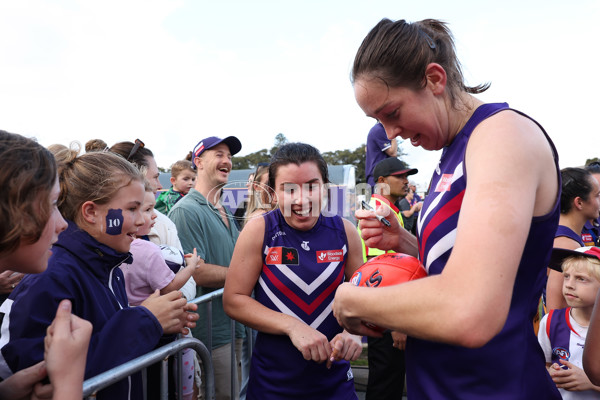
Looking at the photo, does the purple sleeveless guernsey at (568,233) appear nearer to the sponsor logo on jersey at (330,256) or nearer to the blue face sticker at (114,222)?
the sponsor logo on jersey at (330,256)

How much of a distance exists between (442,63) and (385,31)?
0.23 metres

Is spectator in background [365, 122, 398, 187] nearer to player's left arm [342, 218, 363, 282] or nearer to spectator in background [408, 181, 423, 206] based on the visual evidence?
player's left arm [342, 218, 363, 282]

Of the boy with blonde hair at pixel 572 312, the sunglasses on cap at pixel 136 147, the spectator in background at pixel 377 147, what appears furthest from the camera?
the spectator in background at pixel 377 147

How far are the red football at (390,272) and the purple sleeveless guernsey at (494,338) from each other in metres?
0.15

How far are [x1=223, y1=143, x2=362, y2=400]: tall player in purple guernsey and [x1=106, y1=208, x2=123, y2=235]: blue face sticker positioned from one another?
25.0 inches

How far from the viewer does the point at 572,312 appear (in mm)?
3053

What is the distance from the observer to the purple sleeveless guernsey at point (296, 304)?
2.25m

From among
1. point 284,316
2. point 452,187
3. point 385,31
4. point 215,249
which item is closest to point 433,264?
point 452,187

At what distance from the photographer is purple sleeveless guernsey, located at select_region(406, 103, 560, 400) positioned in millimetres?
1282

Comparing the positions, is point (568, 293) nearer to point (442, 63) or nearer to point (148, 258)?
point (442, 63)

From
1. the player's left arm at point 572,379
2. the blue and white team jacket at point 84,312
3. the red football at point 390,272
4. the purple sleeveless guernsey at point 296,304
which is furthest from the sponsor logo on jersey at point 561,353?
the blue and white team jacket at point 84,312

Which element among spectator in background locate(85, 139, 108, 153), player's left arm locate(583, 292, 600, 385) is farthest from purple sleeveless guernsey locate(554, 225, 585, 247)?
spectator in background locate(85, 139, 108, 153)

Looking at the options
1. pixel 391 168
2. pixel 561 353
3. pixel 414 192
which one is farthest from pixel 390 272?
pixel 414 192

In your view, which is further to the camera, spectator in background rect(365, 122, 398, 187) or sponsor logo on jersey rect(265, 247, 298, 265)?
spectator in background rect(365, 122, 398, 187)
